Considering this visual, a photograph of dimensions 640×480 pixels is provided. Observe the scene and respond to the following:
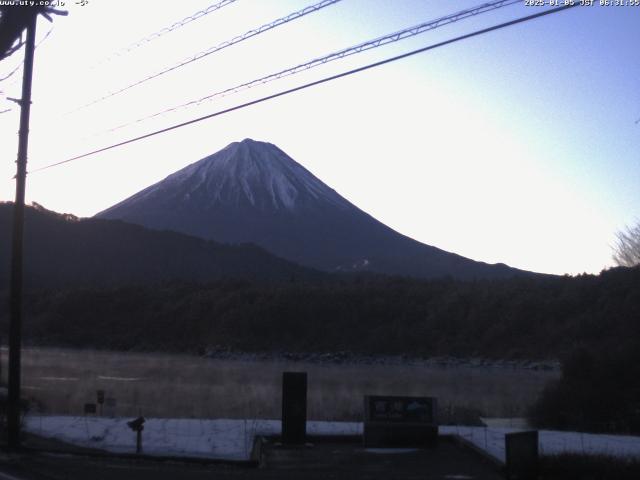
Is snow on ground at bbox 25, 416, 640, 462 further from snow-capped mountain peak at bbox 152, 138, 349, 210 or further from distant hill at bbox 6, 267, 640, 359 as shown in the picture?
snow-capped mountain peak at bbox 152, 138, 349, 210

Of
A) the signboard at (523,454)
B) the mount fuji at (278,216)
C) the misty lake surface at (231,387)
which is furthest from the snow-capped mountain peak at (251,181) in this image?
the signboard at (523,454)

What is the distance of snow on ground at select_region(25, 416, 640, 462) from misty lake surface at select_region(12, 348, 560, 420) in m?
2.02

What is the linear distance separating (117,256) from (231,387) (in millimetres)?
69458

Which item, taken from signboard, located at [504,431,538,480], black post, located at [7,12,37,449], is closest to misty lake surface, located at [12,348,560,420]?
black post, located at [7,12,37,449]

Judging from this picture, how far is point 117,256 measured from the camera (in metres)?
103

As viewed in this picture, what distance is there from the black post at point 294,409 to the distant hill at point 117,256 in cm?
6968

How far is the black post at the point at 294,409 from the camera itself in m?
19.8

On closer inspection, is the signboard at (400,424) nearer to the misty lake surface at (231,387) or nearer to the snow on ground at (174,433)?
the snow on ground at (174,433)

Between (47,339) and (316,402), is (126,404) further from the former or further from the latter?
(47,339)

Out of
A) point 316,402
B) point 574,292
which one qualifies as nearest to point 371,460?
point 316,402

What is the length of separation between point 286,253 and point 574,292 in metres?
80.3

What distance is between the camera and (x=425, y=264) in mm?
138875

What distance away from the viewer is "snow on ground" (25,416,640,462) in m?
19.0

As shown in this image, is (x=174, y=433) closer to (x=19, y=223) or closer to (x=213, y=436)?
(x=213, y=436)
